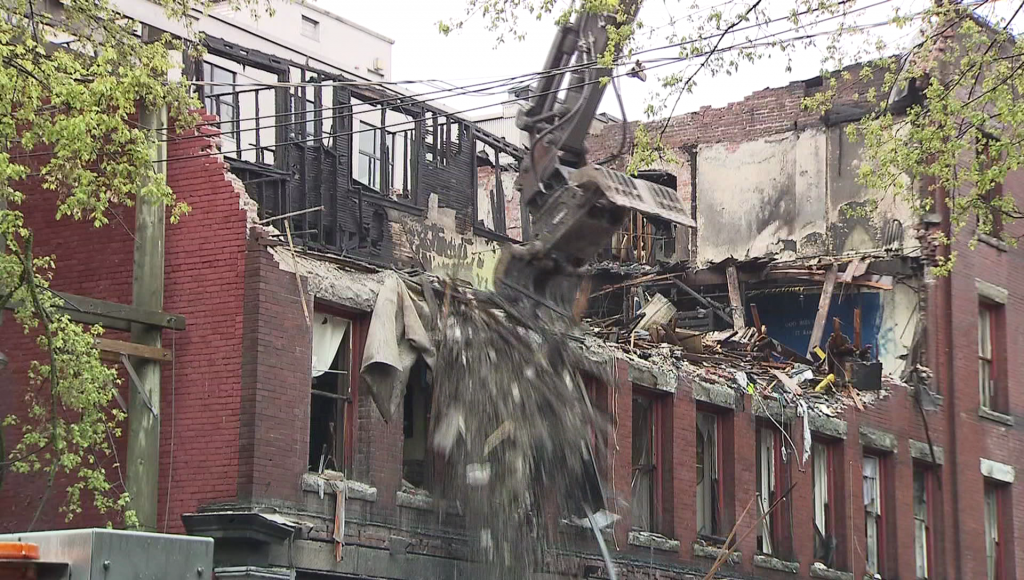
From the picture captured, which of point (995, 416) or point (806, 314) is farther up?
point (806, 314)

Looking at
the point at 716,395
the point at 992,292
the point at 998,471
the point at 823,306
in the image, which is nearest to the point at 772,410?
the point at 716,395

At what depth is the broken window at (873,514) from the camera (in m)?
25.0

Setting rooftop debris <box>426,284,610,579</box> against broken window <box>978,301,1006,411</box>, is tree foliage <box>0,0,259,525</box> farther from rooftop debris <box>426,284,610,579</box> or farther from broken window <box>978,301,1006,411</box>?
broken window <box>978,301,1006,411</box>

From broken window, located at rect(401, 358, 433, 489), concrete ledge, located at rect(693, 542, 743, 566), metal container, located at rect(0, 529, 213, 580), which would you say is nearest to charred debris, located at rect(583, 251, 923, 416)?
concrete ledge, located at rect(693, 542, 743, 566)

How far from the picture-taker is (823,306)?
87.8ft

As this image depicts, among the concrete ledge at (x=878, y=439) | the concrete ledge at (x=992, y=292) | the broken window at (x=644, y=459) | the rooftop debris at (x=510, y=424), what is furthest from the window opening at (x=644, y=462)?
the concrete ledge at (x=992, y=292)

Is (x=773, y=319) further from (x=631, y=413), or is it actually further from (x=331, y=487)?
(x=331, y=487)

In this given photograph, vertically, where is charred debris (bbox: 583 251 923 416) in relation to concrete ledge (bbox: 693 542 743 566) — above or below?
above

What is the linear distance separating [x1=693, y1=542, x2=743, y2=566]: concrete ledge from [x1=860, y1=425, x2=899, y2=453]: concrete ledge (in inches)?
154

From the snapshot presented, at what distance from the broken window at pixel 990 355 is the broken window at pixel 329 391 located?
51.8ft

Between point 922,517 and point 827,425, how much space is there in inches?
152

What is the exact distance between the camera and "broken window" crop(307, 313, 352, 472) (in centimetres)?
1664

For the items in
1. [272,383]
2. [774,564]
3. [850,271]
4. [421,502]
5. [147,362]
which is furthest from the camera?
[850,271]

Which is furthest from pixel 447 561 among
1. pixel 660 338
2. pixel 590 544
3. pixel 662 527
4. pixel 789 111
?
pixel 789 111
